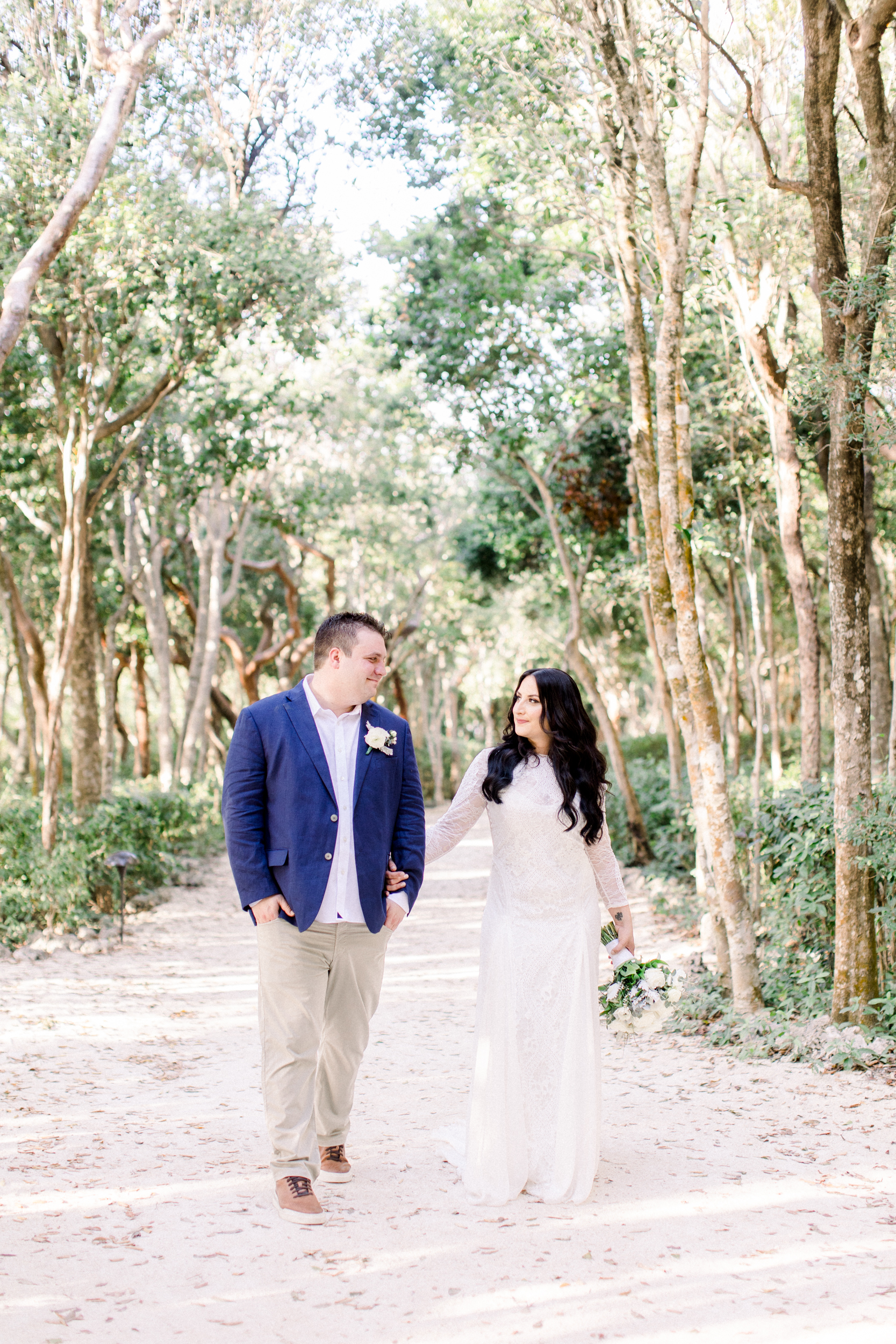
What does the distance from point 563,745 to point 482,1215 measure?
1.76 m

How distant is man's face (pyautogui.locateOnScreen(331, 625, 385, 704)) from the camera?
418 centimetres

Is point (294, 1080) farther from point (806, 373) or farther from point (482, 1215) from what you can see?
point (806, 373)

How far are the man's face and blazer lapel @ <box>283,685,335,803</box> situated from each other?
164 mm

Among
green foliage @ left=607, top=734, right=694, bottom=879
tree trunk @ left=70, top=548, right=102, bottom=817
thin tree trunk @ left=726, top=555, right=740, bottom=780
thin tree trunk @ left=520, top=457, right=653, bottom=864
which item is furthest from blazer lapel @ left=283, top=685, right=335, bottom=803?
thin tree trunk @ left=726, top=555, right=740, bottom=780

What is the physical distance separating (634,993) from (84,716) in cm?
955

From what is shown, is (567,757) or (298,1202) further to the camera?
(567,757)

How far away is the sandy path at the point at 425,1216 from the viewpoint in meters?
3.26

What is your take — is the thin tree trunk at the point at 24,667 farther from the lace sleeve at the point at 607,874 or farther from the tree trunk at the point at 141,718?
the lace sleeve at the point at 607,874

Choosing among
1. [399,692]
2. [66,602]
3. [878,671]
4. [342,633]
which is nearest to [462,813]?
[342,633]

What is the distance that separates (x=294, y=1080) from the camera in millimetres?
3992

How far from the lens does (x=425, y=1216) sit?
4.02 metres

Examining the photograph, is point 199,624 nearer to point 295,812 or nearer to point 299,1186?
point 295,812

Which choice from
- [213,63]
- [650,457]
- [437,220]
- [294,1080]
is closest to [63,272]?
[213,63]

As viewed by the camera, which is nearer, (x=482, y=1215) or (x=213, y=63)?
(x=482, y=1215)
